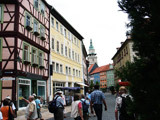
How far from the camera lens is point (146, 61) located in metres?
2.63

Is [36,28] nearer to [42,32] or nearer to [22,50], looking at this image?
[42,32]

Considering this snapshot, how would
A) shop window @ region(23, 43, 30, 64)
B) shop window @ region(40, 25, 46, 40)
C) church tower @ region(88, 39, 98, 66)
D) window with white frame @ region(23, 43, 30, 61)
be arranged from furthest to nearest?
church tower @ region(88, 39, 98, 66), shop window @ region(40, 25, 46, 40), window with white frame @ region(23, 43, 30, 61), shop window @ region(23, 43, 30, 64)

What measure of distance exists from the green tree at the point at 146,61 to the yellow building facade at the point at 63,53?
72.2ft

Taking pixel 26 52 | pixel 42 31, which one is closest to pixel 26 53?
pixel 26 52

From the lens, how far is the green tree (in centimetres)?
238

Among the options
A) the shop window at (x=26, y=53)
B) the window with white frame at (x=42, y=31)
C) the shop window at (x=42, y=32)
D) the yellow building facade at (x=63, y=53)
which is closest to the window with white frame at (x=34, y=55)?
the shop window at (x=26, y=53)

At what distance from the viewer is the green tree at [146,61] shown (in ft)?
7.82

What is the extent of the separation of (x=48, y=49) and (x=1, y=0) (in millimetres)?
8471

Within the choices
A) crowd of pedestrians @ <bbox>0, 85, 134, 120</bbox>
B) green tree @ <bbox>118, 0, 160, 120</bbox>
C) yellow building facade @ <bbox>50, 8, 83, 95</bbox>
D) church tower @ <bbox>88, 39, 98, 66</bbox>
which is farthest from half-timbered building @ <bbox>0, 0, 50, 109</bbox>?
church tower @ <bbox>88, 39, 98, 66</bbox>

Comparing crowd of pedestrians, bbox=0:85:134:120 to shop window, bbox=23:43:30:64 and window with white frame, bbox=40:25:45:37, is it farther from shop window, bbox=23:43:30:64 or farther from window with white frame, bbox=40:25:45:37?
window with white frame, bbox=40:25:45:37

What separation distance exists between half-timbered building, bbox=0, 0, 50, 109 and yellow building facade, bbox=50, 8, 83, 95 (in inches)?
138

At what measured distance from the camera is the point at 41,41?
21.7 m

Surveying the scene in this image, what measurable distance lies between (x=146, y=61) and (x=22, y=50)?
51.9 feet

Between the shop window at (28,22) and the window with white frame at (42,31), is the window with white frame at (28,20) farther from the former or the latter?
the window with white frame at (42,31)
